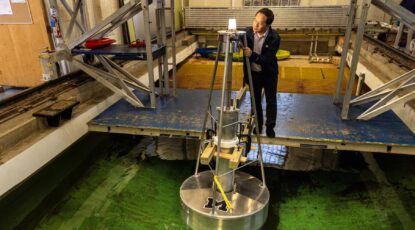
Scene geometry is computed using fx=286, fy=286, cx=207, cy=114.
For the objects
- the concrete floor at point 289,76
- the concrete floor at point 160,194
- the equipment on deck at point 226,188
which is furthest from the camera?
the concrete floor at point 289,76

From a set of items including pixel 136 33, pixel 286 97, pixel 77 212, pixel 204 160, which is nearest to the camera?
pixel 204 160

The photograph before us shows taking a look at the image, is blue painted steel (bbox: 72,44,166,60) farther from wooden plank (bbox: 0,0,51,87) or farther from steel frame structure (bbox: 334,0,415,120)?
steel frame structure (bbox: 334,0,415,120)

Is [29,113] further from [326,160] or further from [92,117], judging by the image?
[326,160]

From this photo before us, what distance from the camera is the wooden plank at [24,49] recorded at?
4133 millimetres

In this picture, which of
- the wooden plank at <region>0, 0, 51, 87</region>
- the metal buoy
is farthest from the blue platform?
the wooden plank at <region>0, 0, 51, 87</region>

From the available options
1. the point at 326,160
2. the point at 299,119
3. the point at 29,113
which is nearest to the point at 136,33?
the point at 29,113

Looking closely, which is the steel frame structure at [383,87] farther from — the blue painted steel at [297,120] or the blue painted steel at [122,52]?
the blue painted steel at [122,52]

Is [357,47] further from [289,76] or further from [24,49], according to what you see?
[24,49]

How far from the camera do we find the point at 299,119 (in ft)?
11.1

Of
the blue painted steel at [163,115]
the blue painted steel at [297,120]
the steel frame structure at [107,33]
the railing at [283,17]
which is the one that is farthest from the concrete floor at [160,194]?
the railing at [283,17]

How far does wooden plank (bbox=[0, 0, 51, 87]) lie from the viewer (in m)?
4.13

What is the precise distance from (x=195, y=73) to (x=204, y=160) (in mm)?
4639

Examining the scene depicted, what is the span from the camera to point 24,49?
173 inches

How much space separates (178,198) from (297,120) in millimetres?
1629
